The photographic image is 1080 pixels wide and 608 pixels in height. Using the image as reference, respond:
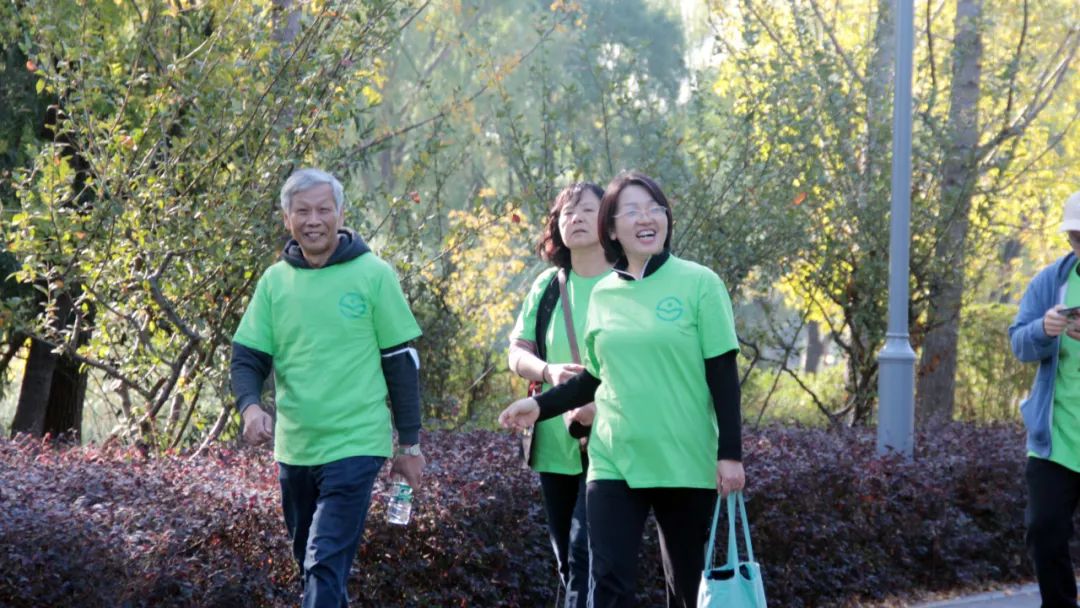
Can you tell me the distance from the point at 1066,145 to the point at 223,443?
660 inches

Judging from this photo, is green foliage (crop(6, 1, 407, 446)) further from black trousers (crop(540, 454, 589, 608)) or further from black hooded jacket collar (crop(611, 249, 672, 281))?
black hooded jacket collar (crop(611, 249, 672, 281))

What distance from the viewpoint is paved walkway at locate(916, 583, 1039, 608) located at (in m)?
7.66

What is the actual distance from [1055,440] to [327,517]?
2919 mm

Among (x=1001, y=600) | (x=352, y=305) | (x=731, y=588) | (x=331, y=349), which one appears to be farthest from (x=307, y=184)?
(x=1001, y=600)

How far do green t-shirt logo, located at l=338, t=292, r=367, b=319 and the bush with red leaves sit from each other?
1.30m

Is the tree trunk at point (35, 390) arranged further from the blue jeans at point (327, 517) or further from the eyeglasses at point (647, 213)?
the eyeglasses at point (647, 213)

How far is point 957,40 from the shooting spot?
12.5 meters

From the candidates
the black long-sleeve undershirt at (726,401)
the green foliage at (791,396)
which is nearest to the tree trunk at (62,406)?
the green foliage at (791,396)

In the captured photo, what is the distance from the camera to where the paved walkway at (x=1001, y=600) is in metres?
7.66

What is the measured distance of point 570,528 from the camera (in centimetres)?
527

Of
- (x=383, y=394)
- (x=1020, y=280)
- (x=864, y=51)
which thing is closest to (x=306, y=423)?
(x=383, y=394)

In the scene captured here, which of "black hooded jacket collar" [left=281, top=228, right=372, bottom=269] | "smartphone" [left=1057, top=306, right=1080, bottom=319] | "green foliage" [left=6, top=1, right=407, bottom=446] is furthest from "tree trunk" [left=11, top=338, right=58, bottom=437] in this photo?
"smartphone" [left=1057, top=306, right=1080, bottom=319]

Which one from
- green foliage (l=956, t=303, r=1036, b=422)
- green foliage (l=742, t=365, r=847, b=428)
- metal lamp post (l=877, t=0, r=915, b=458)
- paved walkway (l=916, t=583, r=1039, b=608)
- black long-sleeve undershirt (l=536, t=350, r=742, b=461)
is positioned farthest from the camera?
green foliage (l=956, t=303, r=1036, b=422)

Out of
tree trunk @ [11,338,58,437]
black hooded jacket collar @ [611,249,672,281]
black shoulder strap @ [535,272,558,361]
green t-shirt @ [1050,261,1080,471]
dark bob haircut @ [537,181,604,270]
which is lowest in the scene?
tree trunk @ [11,338,58,437]
